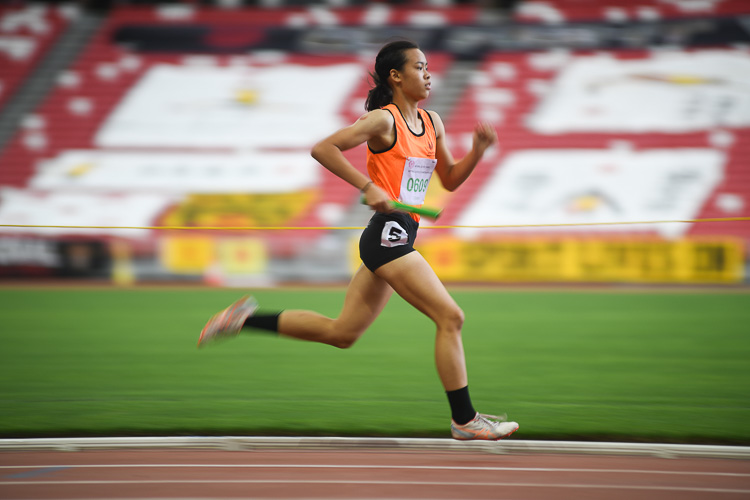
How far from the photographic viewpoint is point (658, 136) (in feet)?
65.9

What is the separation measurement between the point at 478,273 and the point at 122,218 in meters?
8.55

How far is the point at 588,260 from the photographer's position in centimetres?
1541

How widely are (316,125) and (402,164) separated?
57.4 feet

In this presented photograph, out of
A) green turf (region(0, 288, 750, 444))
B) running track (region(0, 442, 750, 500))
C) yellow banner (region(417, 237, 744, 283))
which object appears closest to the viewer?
running track (region(0, 442, 750, 500))

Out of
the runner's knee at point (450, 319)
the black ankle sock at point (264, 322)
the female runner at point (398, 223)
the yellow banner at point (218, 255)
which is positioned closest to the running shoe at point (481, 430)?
the female runner at point (398, 223)

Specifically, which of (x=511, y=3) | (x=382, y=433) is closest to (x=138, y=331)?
(x=382, y=433)

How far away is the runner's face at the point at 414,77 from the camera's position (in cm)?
423

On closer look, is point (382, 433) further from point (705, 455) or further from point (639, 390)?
point (639, 390)

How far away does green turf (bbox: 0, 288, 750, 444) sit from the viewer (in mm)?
4891

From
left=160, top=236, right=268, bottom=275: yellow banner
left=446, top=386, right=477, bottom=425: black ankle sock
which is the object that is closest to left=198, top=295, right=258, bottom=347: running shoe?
left=446, top=386, right=477, bottom=425: black ankle sock

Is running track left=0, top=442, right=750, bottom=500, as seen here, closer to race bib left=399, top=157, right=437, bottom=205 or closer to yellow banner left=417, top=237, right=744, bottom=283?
race bib left=399, top=157, right=437, bottom=205

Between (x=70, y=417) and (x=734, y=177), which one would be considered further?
(x=734, y=177)

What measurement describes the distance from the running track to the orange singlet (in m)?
1.22

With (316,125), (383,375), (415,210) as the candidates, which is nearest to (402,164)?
(415,210)
